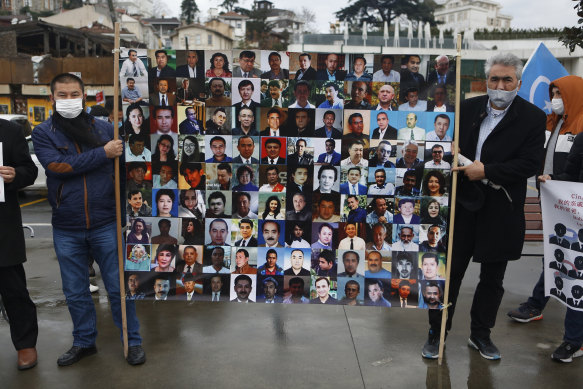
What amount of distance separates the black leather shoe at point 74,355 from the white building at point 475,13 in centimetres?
12167

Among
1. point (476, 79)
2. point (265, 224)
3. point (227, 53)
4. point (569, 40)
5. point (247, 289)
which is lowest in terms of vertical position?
point (247, 289)

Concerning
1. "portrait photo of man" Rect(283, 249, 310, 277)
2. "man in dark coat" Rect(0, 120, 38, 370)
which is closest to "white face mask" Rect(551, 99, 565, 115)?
"portrait photo of man" Rect(283, 249, 310, 277)

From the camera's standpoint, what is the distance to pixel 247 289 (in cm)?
358

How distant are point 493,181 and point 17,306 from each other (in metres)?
3.42

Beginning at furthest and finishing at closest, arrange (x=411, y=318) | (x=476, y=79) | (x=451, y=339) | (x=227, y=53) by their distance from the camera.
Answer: (x=476, y=79)
(x=411, y=318)
(x=451, y=339)
(x=227, y=53)

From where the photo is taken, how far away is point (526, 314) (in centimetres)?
448

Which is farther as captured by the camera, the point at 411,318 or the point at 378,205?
the point at 411,318

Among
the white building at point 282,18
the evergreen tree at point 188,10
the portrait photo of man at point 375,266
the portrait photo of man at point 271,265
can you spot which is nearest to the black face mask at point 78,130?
the portrait photo of man at point 271,265

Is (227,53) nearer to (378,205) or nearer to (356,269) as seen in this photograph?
(378,205)

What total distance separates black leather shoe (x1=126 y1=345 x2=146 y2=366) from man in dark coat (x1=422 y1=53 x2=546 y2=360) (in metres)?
2.05

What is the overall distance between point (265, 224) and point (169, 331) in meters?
1.44


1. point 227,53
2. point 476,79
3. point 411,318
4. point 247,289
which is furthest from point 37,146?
point 476,79

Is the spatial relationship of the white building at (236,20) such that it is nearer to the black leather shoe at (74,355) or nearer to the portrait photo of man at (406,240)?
the black leather shoe at (74,355)

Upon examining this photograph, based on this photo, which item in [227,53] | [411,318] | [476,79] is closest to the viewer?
[227,53]
